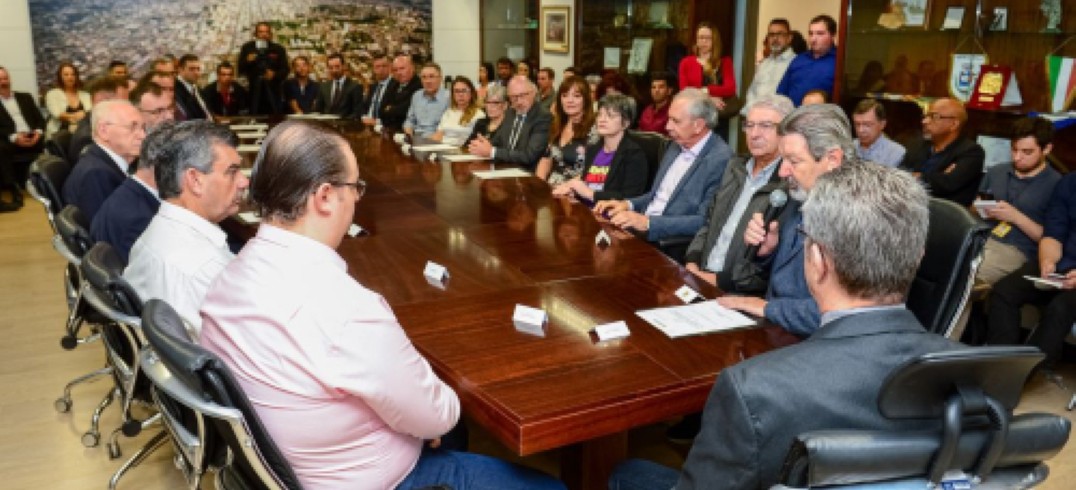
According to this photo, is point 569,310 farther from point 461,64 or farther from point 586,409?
point 461,64

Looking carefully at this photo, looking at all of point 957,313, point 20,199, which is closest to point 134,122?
point 957,313

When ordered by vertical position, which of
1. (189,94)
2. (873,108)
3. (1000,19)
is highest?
(1000,19)

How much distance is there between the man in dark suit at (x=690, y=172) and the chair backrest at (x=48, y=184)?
2451 millimetres

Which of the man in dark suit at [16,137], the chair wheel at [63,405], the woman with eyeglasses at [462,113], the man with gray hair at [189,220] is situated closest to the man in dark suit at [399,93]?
the woman with eyeglasses at [462,113]

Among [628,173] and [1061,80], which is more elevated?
[1061,80]

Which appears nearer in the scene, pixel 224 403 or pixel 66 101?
pixel 224 403

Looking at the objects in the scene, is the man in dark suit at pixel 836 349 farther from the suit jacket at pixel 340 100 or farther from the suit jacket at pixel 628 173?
the suit jacket at pixel 340 100

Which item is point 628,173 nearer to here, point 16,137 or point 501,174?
point 501,174

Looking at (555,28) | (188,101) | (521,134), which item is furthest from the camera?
(555,28)

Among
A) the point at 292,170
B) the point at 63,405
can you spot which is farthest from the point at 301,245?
the point at 63,405

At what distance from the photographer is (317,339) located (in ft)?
5.28

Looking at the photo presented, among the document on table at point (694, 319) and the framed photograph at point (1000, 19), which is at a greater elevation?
the framed photograph at point (1000, 19)

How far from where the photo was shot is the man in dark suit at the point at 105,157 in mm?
3898

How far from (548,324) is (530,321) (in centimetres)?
6
